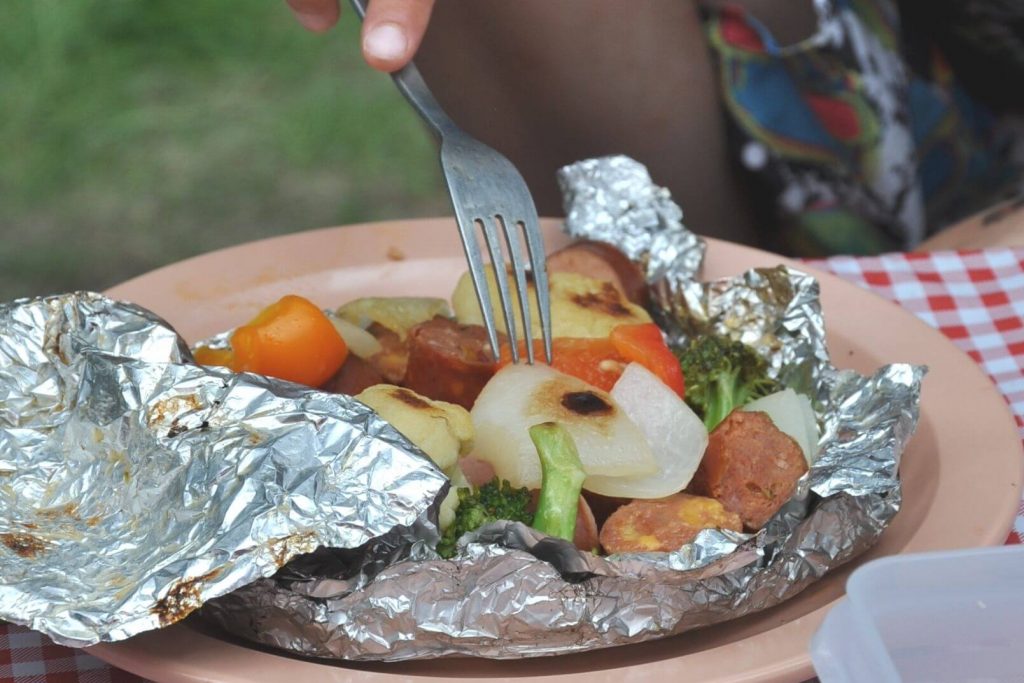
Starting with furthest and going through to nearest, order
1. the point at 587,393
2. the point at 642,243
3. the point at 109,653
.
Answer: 1. the point at 642,243
2. the point at 587,393
3. the point at 109,653

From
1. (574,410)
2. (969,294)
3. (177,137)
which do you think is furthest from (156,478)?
(177,137)

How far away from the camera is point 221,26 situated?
4906mm

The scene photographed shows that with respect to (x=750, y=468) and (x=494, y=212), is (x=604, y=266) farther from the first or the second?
(x=750, y=468)

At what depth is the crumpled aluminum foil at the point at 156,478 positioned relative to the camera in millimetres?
1112

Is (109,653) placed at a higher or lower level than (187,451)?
lower

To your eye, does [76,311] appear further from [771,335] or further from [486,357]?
[771,335]

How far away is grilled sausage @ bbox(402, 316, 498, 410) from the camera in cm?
153

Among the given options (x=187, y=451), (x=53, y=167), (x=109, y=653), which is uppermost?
(x=187, y=451)

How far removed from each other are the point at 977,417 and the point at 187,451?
101 centimetres

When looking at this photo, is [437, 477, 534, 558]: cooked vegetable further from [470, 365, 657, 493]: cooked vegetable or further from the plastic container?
the plastic container

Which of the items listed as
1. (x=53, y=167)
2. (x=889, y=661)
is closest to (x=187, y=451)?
(x=889, y=661)

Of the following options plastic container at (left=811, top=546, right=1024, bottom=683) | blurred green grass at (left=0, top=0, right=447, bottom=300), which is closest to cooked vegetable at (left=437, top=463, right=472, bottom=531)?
plastic container at (left=811, top=546, right=1024, bottom=683)

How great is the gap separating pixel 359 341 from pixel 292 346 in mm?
142

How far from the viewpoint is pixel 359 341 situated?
1.69 metres
